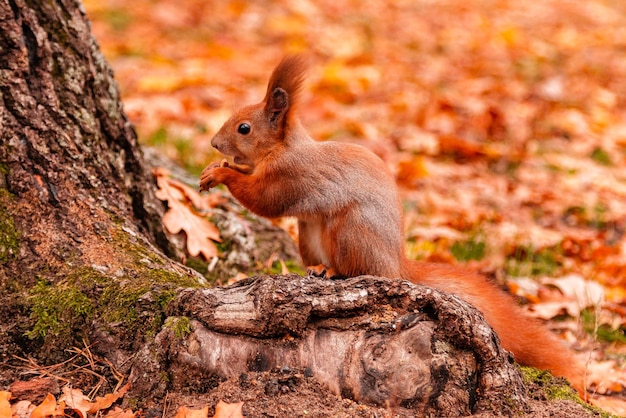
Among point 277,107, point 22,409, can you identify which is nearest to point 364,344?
point 22,409

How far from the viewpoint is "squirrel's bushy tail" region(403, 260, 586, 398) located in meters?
2.10

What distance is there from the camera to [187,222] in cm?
262

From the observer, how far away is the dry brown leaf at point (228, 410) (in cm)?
154

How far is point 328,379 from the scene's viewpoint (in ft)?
5.41

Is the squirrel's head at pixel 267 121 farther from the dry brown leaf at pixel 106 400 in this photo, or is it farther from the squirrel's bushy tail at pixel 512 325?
the dry brown leaf at pixel 106 400

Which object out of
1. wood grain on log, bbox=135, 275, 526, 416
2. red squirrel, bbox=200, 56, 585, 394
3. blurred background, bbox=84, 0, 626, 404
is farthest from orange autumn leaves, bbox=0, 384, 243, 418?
blurred background, bbox=84, 0, 626, 404

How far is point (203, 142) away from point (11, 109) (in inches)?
92.3

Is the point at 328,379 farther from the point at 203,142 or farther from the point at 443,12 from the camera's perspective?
the point at 443,12

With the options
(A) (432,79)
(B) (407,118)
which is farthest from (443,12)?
(B) (407,118)

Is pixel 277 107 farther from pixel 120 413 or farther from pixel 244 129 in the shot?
pixel 120 413

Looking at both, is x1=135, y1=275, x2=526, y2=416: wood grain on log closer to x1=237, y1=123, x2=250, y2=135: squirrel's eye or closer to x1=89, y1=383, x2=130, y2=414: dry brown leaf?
x1=89, y1=383, x2=130, y2=414: dry brown leaf

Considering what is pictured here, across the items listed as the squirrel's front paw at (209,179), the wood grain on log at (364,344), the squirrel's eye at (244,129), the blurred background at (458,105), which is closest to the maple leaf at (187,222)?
the squirrel's front paw at (209,179)

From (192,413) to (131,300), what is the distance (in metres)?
0.41

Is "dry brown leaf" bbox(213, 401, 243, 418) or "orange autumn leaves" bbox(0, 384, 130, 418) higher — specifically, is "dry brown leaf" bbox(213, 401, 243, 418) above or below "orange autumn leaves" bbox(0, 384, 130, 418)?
above
